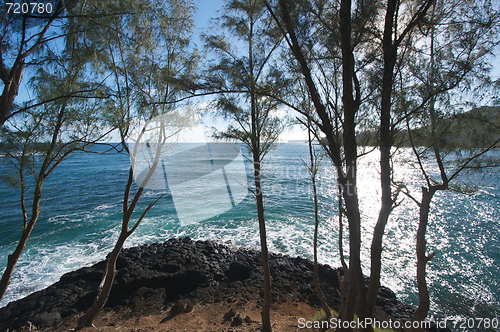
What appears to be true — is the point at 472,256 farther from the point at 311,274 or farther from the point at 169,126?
the point at 169,126

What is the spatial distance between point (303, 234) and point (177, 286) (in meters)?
7.74

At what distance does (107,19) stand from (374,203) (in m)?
20.2

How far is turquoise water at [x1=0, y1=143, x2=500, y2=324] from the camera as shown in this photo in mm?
8711

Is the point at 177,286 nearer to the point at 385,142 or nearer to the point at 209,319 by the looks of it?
the point at 209,319

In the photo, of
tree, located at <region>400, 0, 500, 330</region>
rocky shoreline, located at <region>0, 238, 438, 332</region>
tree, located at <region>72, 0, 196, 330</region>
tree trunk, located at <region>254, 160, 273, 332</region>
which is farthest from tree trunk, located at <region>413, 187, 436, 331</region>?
Answer: tree, located at <region>72, 0, 196, 330</region>

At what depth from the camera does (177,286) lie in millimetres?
8719

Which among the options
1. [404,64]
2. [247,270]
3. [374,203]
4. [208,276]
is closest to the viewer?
[404,64]

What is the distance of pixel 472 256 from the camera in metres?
10.6

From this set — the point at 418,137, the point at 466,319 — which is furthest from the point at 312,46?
the point at 466,319

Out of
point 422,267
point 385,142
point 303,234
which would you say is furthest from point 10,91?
point 303,234

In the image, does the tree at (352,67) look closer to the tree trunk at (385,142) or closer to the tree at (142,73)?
the tree trunk at (385,142)

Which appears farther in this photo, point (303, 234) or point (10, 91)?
point (303, 234)

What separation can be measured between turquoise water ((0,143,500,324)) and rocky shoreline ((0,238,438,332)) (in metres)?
1.21

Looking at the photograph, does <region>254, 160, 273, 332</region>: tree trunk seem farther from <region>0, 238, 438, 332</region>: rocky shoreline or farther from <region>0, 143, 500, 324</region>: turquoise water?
<region>0, 238, 438, 332</region>: rocky shoreline
